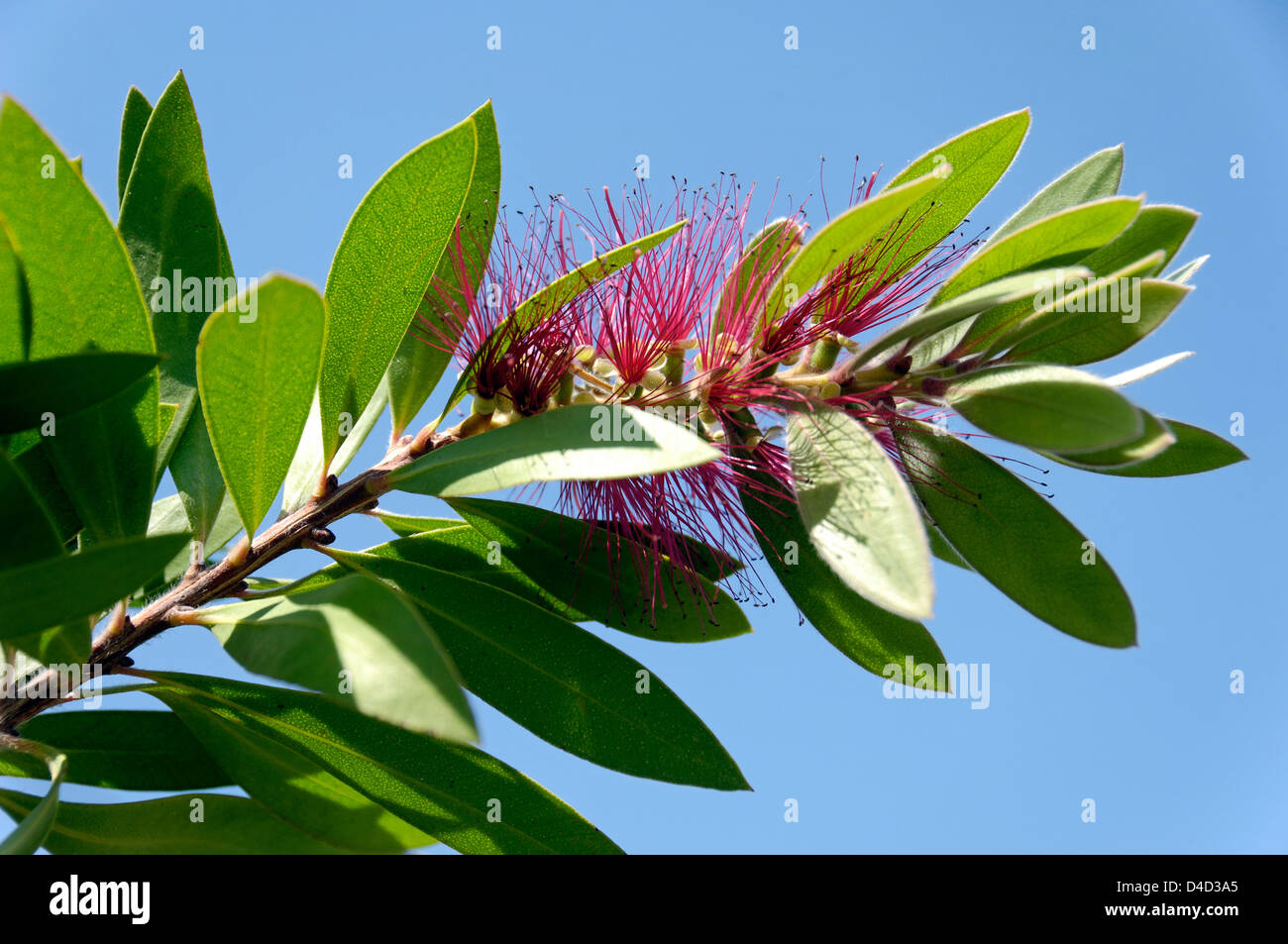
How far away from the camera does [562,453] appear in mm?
1023

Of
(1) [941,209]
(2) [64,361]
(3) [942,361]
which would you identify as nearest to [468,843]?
(2) [64,361]

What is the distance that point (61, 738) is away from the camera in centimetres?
150

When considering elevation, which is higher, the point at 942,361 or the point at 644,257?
the point at 644,257

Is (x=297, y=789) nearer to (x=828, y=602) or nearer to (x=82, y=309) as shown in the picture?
(x=82, y=309)

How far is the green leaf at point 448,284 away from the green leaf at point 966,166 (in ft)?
2.07

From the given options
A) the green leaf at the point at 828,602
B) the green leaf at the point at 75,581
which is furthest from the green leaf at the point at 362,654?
the green leaf at the point at 828,602

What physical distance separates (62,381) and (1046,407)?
118 cm

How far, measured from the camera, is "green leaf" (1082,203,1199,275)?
50.4 inches

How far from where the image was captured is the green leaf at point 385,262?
129 centimetres

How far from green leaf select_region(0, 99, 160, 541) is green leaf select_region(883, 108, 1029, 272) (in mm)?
1105

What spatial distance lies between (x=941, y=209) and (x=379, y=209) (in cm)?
87

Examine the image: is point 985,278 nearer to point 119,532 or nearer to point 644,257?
point 644,257

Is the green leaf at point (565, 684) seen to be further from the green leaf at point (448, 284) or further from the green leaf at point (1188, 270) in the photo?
the green leaf at point (1188, 270)

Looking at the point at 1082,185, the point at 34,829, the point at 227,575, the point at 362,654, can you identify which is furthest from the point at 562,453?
the point at 1082,185
